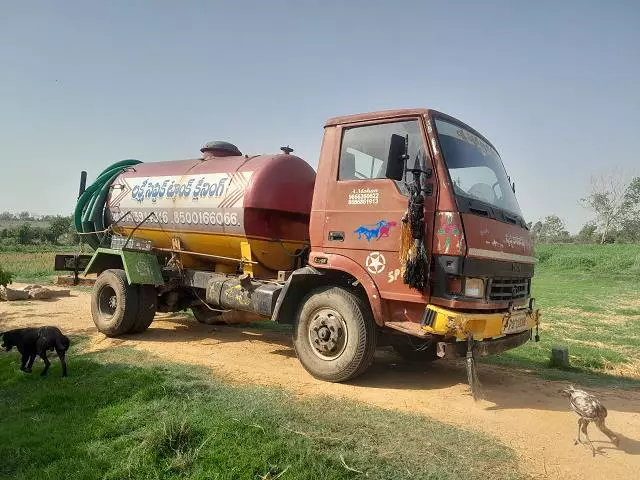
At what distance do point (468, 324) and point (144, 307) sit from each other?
5370mm

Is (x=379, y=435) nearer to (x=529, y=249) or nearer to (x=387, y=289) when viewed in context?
(x=387, y=289)

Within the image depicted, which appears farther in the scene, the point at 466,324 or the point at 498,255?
the point at 498,255

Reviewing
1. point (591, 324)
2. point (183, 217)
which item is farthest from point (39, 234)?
point (591, 324)

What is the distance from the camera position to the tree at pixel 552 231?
62306 mm

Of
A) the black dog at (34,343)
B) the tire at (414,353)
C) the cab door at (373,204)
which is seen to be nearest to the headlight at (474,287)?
the cab door at (373,204)

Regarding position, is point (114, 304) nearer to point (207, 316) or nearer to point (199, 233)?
point (207, 316)

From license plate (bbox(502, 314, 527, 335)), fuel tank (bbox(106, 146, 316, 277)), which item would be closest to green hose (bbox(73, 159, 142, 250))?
fuel tank (bbox(106, 146, 316, 277))

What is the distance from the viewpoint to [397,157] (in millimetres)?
4941

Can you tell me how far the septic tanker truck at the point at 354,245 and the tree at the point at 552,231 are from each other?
62445 mm

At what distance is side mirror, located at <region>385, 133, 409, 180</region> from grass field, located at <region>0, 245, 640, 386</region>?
358 cm

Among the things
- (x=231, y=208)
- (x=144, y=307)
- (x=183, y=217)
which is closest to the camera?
(x=231, y=208)

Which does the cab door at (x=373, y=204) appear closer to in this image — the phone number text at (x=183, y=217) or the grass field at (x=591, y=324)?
the phone number text at (x=183, y=217)

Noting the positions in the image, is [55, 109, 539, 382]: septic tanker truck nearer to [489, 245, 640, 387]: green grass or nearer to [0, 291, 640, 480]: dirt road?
[0, 291, 640, 480]: dirt road

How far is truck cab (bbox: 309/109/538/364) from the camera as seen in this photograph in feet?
15.6
